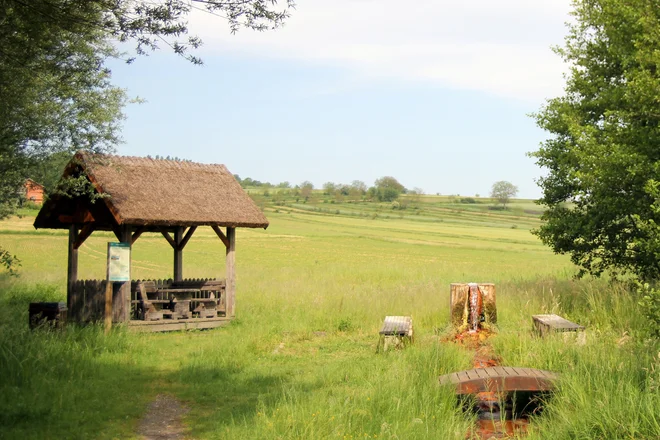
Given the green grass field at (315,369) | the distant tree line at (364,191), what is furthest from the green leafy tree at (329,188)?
the green grass field at (315,369)

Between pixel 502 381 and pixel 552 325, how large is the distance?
2.92 m

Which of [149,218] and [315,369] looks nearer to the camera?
[315,369]

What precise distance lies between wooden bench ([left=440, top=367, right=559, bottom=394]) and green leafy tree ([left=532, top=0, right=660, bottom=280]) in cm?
503

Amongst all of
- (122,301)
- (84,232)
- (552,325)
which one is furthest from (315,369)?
(84,232)

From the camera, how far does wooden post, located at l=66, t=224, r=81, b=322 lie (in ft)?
47.6

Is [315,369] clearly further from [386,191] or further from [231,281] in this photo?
[386,191]

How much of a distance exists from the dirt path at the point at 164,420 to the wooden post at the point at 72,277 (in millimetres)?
6313

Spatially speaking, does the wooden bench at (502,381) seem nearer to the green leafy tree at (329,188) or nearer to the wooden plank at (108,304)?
the wooden plank at (108,304)

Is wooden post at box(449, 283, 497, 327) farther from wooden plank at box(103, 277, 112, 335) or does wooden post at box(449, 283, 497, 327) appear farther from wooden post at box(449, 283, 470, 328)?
wooden plank at box(103, 277, 112, 335)

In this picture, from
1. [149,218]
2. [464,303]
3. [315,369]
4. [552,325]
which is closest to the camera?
[552,325]

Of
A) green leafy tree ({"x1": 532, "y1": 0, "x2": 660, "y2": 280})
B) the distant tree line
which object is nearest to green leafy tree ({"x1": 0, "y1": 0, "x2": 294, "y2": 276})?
green leafy tree ({"x1": 532, "y1": 0, "x2": 660, "y2": 280})

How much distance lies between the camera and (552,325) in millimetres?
9984

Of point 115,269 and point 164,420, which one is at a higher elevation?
Result: point 115,269

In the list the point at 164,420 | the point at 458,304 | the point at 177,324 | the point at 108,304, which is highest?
the point at 458,304
